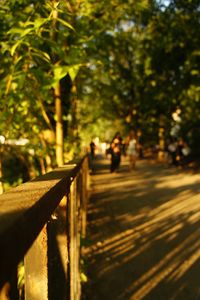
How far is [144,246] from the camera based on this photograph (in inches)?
312

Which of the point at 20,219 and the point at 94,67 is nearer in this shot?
the point at 20,219

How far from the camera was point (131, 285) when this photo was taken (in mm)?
6082

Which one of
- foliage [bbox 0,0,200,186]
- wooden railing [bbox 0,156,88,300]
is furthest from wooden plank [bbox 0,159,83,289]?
foliage [bbox 0,0,200,186]

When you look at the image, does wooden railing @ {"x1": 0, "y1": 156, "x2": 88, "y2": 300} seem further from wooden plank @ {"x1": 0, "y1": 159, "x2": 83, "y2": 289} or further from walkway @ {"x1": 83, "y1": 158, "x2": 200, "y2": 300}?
walkway @ {"x1": 83, "y1": 158, "x2": 200, "y2": 300}

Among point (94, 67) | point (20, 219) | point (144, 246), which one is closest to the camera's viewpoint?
point (20, 219)

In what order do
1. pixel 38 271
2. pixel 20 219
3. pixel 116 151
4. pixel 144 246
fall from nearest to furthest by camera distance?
pixel 20 219 → pixel 38 271 → pixel 144 246 → pixel 116 151

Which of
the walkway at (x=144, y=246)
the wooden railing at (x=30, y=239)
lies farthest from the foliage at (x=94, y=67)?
the wooden railing at (x=30, y=239)

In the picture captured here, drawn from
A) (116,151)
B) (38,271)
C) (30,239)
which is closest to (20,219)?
(30,239)

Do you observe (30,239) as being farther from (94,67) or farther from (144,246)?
(144,246)

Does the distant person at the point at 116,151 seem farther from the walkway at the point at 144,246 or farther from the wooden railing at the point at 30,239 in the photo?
the wooden railing at the point at 30,239

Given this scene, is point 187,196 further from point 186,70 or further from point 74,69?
point 186,70

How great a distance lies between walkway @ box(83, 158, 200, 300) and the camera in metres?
5.96

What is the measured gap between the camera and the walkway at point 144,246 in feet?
19.6

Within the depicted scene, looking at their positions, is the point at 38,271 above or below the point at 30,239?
below
